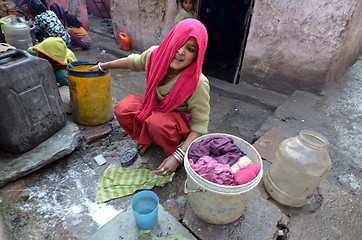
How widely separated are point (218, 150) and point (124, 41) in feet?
15.7

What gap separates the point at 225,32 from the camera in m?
6.20

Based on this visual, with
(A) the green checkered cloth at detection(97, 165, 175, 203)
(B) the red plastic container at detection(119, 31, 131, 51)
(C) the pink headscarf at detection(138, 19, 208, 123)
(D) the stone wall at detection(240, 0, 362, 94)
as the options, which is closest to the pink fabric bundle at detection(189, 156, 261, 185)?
(C) the pink headscarf at detection(138, 19, 208, 123)

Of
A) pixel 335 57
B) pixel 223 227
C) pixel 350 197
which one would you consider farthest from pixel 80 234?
pixel 335 57

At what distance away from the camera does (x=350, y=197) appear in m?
1.78

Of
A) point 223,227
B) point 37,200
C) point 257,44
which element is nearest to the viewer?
point 223,227

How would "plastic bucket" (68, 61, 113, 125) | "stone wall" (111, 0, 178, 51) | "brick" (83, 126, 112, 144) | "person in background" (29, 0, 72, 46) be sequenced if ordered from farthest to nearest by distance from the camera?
1. "person in background" (29, 0, 72, 46)
2. "stone wall" (111, 0, 178, 51)
3. "brick" (83, 126, 112, 144)
4. "plastic bucket" (68, 61, 113, 125)

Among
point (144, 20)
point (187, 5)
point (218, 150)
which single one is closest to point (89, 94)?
point (218, 150)

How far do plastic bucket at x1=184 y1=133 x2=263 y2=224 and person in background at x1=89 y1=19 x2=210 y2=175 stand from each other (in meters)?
0.43

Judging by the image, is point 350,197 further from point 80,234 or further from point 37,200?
point 37,200

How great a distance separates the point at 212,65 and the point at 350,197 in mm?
4141

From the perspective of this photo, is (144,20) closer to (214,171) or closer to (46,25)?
(46,25)

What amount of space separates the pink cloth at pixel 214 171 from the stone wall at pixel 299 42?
2.67 meters

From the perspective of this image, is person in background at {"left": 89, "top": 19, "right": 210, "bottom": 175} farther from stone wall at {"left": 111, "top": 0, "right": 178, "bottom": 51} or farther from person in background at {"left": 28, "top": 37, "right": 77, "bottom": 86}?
stone wall at {"left": 111, "top": 0, "right": 178, "bottom": 51}

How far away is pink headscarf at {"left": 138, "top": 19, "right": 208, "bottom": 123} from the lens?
5.54 feet
